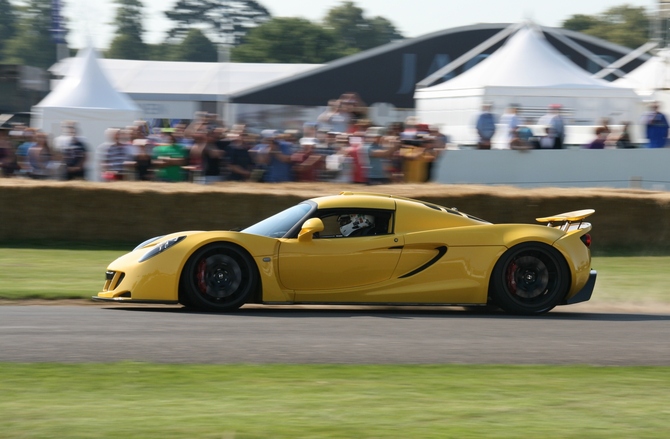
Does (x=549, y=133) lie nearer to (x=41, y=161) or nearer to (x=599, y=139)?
(x=599, y=139)

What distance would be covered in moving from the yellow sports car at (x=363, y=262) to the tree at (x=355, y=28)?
157821 millimetres

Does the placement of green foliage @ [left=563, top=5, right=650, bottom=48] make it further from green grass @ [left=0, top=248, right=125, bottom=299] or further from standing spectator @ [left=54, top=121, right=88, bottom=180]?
green grass @ [left=0, top=248, right=125, bottom=299]

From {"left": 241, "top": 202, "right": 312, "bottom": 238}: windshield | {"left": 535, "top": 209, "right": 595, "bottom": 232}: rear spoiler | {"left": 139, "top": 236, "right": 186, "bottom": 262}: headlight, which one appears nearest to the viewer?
{"left": 139, "top": 236, "right": 186, "bottom": 262}: headlight

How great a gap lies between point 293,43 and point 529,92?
3346 inches

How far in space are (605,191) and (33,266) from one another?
8887 millimetres

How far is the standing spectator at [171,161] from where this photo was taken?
1567 centimetres

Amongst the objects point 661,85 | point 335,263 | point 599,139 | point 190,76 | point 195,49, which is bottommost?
point 335,263

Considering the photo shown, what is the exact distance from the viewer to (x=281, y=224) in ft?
30.1

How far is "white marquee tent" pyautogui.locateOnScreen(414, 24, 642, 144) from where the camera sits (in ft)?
76.9

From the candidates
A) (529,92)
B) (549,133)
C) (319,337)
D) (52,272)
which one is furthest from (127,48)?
(319,337)

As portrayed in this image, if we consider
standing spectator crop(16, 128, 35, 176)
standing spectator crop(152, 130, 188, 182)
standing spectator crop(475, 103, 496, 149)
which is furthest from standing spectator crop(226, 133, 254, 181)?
standing spectator crop(475, 103, 496, 149)

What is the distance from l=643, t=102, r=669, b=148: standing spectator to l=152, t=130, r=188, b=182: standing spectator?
9178mm

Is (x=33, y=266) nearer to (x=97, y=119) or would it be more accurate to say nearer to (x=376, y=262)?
(x=376, y=262)

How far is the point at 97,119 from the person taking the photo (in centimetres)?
2334
